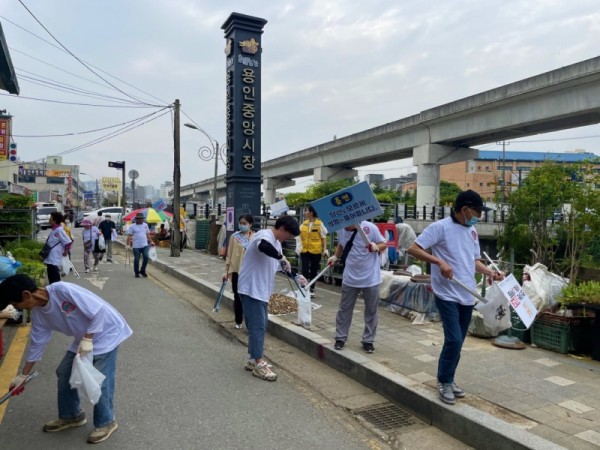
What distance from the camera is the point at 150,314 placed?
8297 mm

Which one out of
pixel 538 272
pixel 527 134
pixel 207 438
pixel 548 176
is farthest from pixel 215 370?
pixel 527 134

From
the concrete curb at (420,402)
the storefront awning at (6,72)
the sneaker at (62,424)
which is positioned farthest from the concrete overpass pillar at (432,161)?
the sneaker at (62,424)

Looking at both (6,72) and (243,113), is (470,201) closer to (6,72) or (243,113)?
(6,72)

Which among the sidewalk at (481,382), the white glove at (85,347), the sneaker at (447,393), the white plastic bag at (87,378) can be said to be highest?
the white glove at (85,347)

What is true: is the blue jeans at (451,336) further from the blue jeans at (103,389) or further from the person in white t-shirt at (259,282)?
the blue jeans at (103,389)

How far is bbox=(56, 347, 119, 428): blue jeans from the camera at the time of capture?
3.47m

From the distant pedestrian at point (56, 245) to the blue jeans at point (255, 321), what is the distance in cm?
479

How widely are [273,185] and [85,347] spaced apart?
54.9 meters

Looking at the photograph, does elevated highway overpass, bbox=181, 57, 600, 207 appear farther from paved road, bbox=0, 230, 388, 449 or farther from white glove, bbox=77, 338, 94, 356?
white glove, bbox=77, 338, 94, 356

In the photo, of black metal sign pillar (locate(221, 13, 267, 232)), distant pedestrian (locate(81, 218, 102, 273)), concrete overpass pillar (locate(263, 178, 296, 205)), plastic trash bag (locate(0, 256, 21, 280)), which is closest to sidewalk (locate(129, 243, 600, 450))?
plastic trash bag (locate(0, 256, 21, 280))

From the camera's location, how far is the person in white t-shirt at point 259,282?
4.91 metres

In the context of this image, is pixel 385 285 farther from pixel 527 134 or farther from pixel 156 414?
pixel 527 134

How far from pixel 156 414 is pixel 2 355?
261cm

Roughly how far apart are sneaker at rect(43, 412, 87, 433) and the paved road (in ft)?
0.17
